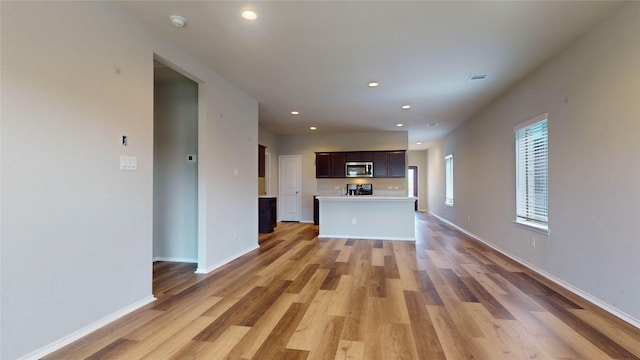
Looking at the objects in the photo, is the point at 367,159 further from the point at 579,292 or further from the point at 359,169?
the point at 579,292

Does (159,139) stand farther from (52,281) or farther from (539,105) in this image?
(539,105)

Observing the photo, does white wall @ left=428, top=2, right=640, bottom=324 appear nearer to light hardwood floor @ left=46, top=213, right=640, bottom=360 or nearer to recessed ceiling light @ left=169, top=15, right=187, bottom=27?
light hardwood floor @ left=46, top=213, right=640, bottom=360

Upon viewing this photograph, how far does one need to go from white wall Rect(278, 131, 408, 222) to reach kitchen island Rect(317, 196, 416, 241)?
2.45 m

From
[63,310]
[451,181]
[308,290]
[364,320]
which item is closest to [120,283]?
[63,310]

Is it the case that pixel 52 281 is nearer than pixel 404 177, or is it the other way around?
pixel 52 281

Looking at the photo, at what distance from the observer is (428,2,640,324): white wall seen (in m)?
2.37

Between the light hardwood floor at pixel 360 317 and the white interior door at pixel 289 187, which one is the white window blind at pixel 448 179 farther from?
the light hardwood floor at pixel 360 317

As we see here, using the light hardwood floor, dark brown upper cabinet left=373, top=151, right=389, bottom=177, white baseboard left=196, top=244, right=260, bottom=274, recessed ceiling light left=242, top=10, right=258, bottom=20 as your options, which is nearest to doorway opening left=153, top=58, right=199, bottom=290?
the light hardwood floor

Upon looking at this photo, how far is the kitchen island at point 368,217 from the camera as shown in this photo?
5879mm

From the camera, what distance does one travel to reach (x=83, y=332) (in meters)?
2.16

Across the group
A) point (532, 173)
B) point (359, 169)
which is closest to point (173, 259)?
point (532, 173)

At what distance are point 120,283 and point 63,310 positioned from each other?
476 mm

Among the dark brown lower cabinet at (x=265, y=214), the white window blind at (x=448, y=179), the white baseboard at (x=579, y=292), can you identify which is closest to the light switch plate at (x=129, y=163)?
the dark brown lower cabinet at (x=265, y=214)

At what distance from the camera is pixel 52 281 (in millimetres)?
1956
